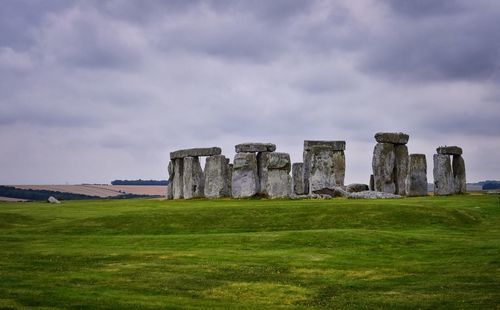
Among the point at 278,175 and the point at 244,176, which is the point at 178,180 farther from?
the point at 278,175

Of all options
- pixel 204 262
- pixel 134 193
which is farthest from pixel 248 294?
pixel 134 193

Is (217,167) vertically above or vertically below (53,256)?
above

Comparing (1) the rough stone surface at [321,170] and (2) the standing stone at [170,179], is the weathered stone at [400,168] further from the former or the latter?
(2) the standing stone at [170,179]

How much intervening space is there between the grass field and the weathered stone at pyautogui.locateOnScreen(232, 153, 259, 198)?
12.1 meters

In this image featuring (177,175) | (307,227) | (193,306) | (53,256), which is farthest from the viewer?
(177,175)

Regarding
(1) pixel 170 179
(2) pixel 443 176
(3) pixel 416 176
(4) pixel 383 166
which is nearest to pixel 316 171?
(4) pixel 383 166

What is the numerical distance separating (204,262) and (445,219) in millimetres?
13998

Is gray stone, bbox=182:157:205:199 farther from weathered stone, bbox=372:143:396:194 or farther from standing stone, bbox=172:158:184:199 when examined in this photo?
weathered stone, bbox=372:143:396:194

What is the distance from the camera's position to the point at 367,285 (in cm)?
1817

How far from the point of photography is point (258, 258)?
2220 centimetres

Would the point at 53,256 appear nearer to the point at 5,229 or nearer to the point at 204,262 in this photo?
the point at 204,262

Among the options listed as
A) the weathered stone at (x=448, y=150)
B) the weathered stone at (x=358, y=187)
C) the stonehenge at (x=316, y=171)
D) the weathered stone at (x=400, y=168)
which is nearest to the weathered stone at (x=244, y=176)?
the stonehenge at (x=316, y=171)

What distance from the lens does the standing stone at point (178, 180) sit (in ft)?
176

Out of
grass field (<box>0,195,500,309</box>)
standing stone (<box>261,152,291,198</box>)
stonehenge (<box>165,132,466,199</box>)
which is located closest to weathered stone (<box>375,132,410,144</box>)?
stonehenge (<box>165,132,466,199</box>)
